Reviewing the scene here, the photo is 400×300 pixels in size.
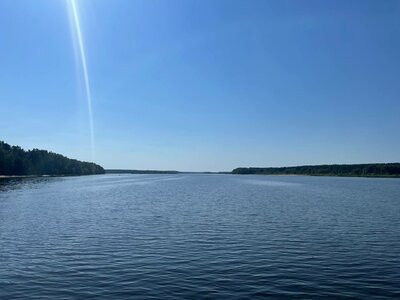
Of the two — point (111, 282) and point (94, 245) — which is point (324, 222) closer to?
point (94, 245)

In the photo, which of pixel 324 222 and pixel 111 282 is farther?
pixel 324 222

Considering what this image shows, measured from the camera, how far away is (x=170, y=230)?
42750 millimetres

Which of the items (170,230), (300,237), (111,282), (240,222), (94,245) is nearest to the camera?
(111,282)

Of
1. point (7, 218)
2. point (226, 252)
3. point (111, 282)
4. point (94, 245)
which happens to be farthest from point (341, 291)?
point (7, 218)

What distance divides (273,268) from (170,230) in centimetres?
1792

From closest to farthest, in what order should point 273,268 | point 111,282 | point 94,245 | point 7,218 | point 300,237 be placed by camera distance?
1. point 111,282
2. point 273,268
3. point 94,245
4. point 300,237
5. point 7,218

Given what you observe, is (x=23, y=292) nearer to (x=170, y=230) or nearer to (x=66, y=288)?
(x=66, y=288)

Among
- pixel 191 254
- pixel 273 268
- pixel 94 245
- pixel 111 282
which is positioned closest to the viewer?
pixel 111 282

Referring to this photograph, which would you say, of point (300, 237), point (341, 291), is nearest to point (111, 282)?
point (341, 291)

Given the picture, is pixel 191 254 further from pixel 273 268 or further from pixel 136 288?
pixel 136 288

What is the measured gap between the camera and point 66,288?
2244 cm

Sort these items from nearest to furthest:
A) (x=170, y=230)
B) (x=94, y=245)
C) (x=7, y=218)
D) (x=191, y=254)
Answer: (x=191, y=254) → (x=94, y=245) → (x=170, y=230) → (x=7, y=218)

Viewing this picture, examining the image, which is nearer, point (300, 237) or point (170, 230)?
point (300, 237)

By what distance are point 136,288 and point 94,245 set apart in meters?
13.4
